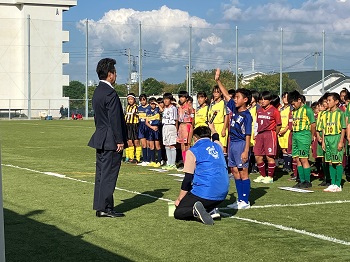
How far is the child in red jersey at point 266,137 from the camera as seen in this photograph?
14172 millimetres

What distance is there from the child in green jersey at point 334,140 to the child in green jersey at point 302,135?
1.54ft

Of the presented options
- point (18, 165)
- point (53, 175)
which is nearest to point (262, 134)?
point (53, 175)

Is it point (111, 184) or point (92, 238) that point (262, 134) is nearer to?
point (111, 184)

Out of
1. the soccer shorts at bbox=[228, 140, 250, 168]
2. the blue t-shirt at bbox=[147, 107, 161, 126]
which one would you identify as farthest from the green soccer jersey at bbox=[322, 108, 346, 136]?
the blue t-shirt at bbox=[147, 107, 161, 126]

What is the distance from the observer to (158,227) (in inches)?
343

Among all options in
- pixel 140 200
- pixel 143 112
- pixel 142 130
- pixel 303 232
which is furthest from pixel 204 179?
pixel 143 112

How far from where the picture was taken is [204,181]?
360 inches

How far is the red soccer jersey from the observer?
1425 centimetres

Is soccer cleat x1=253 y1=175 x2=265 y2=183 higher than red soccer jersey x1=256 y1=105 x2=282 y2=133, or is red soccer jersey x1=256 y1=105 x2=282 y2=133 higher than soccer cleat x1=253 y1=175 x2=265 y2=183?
red soccer jersey x1=256 y1=105 x2=282 y2=133

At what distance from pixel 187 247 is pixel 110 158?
2660 millimetres

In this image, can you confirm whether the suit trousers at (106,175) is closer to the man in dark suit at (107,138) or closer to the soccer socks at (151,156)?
the man in dark suit at (107,138)

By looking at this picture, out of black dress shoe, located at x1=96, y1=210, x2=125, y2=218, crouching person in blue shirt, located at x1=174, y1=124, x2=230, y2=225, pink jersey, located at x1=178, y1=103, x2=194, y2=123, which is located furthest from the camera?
pink jersey, located at x1=178, y1=103, x2=194, y2=123

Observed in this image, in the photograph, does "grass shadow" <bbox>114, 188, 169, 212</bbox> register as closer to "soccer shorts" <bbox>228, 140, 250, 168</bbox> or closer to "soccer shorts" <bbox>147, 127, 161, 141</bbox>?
"soccer shorts" <bbox>228, 140, 250, 168</bbox>

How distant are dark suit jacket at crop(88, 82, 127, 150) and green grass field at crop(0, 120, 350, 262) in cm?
106
